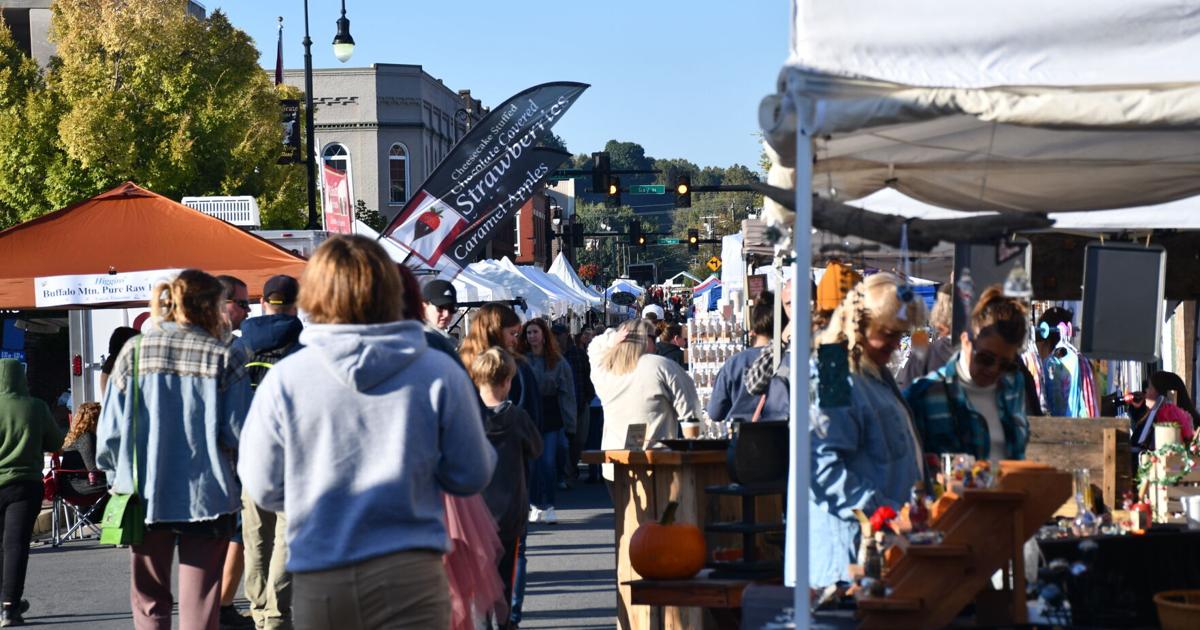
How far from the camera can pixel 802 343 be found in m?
4.73

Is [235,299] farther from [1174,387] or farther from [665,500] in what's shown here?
[1174,387]

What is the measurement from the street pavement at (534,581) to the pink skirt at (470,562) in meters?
3.58

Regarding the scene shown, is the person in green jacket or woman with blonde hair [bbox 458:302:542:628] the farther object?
the person in green jacket

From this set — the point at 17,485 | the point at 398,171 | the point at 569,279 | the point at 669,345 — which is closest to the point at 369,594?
the point at 17,485

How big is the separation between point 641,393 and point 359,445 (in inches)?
282

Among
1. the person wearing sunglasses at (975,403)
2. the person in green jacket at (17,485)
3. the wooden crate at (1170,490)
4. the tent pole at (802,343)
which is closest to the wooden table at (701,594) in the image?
the person wearing sunglasses at (975,403)

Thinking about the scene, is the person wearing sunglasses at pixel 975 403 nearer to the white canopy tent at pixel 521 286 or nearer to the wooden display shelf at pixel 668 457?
the wooden display shelf at pixel 668 457

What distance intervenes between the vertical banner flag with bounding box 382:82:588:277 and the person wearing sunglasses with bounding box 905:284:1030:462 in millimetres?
8282

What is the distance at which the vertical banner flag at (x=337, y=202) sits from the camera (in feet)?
79.3

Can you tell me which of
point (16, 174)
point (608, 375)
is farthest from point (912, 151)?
point (16, 174)

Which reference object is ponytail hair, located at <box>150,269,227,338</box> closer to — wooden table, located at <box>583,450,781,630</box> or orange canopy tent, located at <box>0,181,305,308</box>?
wooden table, located at <box>583,450,781,630</box>

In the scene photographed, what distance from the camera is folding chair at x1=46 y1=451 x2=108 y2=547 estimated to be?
13.7 meters

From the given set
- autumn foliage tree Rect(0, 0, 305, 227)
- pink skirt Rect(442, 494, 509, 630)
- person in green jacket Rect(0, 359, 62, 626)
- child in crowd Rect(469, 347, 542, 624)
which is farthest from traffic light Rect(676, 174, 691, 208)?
pink skirt Rect(442, 494, 509, 630)

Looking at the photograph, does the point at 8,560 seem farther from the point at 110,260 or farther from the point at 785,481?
the point at 785,481
